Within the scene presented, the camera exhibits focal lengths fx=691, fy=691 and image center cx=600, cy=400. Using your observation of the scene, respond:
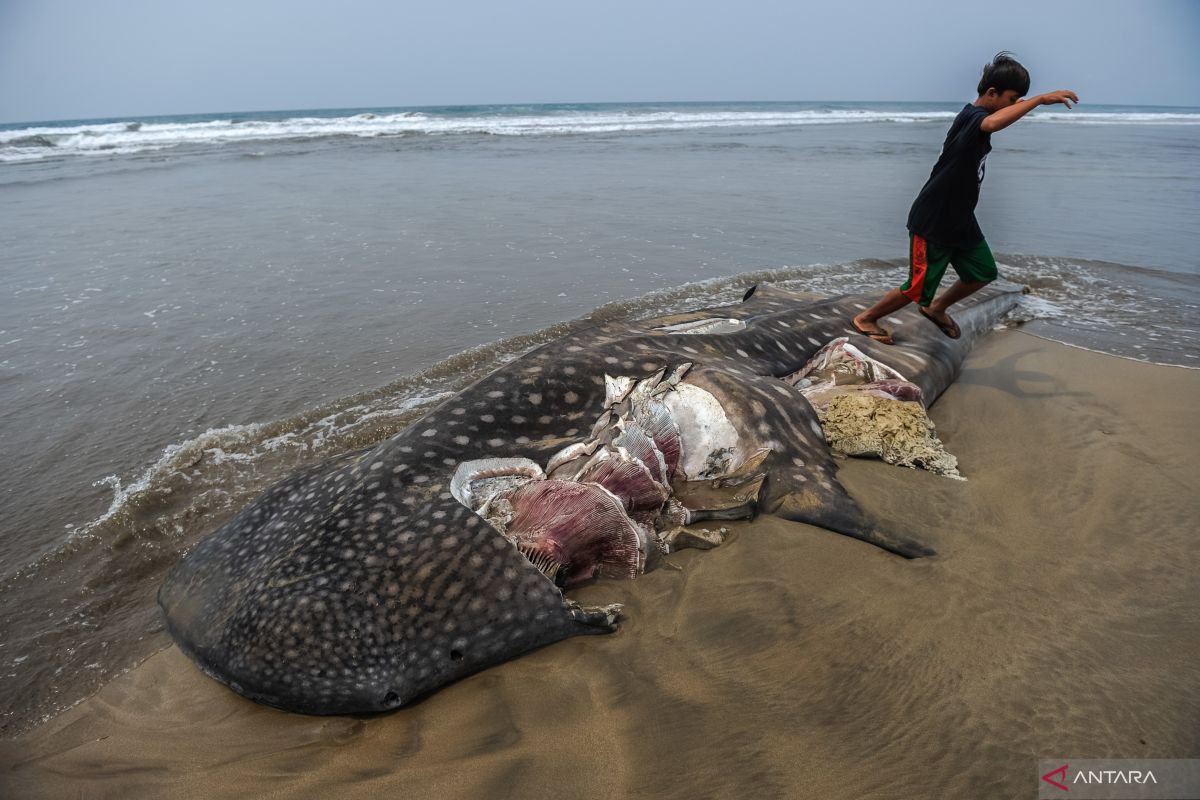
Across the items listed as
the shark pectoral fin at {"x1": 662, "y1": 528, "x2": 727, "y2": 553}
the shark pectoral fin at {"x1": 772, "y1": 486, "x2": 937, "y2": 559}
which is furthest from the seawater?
the shark pectoral fin at {"x1": 772, "y1": 486, "x2": 937, "y2": 559}

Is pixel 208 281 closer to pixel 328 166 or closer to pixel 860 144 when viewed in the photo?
pixel 328 166

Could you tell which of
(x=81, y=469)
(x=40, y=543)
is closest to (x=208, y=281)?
(x=81, y=469)

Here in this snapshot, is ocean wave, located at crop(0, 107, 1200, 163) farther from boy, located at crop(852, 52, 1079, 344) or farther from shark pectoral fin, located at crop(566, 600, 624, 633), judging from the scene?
shark pectoral fin, located at crop(566, 600, 624, 633)

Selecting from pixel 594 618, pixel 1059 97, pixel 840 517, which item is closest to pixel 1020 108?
pixel 1059 97

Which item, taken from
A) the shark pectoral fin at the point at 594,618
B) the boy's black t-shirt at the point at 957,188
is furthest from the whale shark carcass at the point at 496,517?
the boy's black t-shirt at the point at 957,188

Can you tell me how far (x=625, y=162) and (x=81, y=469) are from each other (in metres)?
17.6

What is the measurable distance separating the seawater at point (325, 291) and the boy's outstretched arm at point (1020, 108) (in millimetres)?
2960

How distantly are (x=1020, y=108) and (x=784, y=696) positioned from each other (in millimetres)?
3778

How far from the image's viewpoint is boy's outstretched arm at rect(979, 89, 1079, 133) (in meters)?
4.03

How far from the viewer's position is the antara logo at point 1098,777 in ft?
7.07

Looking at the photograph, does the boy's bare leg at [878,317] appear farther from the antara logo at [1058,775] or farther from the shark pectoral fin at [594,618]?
the antara logo at [1058,775]

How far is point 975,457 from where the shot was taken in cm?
443

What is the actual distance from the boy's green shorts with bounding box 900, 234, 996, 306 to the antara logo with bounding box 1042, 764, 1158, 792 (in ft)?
11.7

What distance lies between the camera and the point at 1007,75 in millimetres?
4504
